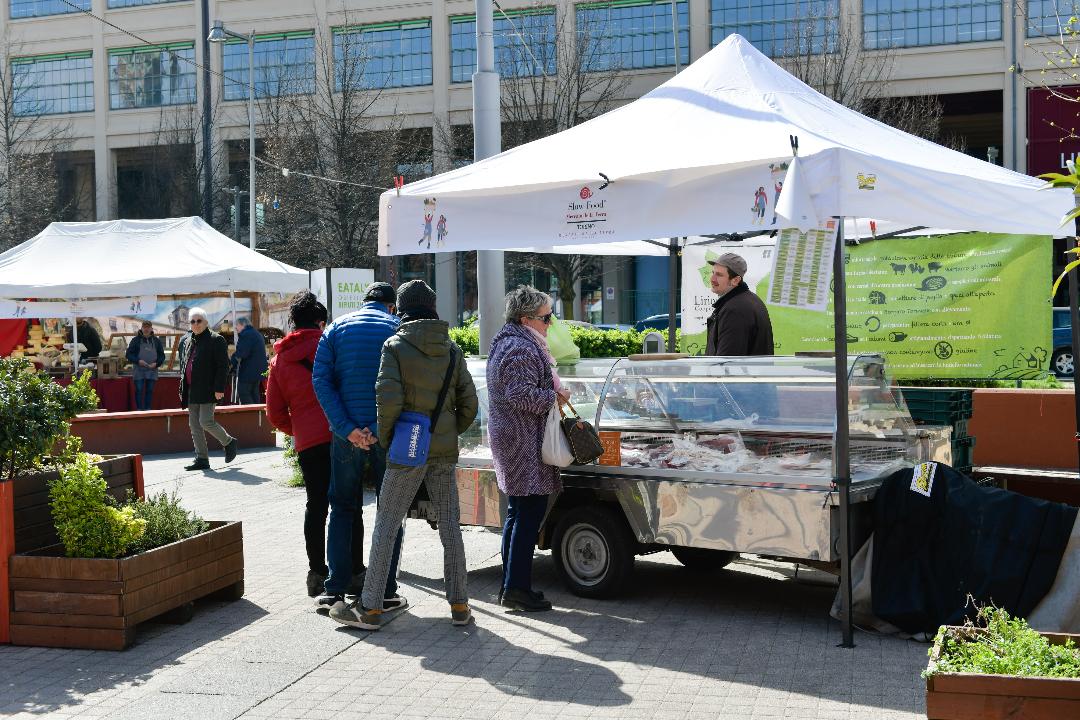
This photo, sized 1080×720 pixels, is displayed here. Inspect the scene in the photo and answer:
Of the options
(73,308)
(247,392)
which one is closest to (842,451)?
(247,392)

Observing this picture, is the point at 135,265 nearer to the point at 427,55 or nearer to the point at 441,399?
the point at 441,399

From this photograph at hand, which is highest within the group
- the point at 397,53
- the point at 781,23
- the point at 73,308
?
the point at 397,53

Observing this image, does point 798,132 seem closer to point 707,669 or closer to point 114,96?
point 707,669

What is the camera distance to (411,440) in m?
6.08

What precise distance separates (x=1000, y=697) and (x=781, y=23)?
30.6 metres

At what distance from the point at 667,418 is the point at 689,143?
5.16 feet

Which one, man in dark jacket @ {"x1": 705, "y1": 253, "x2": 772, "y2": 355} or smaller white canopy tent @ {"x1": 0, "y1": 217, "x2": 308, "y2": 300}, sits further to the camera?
smaller white canopy tent @ {"x1": 0, "y1": 217, "x2": 308, "y2": 300}

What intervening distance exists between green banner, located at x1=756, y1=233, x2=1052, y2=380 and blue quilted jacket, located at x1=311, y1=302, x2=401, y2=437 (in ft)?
21.9

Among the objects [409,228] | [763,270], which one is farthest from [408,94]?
[409,228]

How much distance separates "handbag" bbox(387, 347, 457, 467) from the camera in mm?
6082

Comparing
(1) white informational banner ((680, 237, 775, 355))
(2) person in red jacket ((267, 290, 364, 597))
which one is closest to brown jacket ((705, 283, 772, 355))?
(2) person in red jacket ((267, 290, 364, 597))

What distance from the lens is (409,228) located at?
714 centimetres

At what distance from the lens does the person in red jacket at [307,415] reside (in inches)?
270

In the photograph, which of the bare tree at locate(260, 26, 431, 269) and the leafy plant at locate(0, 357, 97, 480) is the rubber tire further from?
the leafy plant at locate(0, 357, 97, 480)
